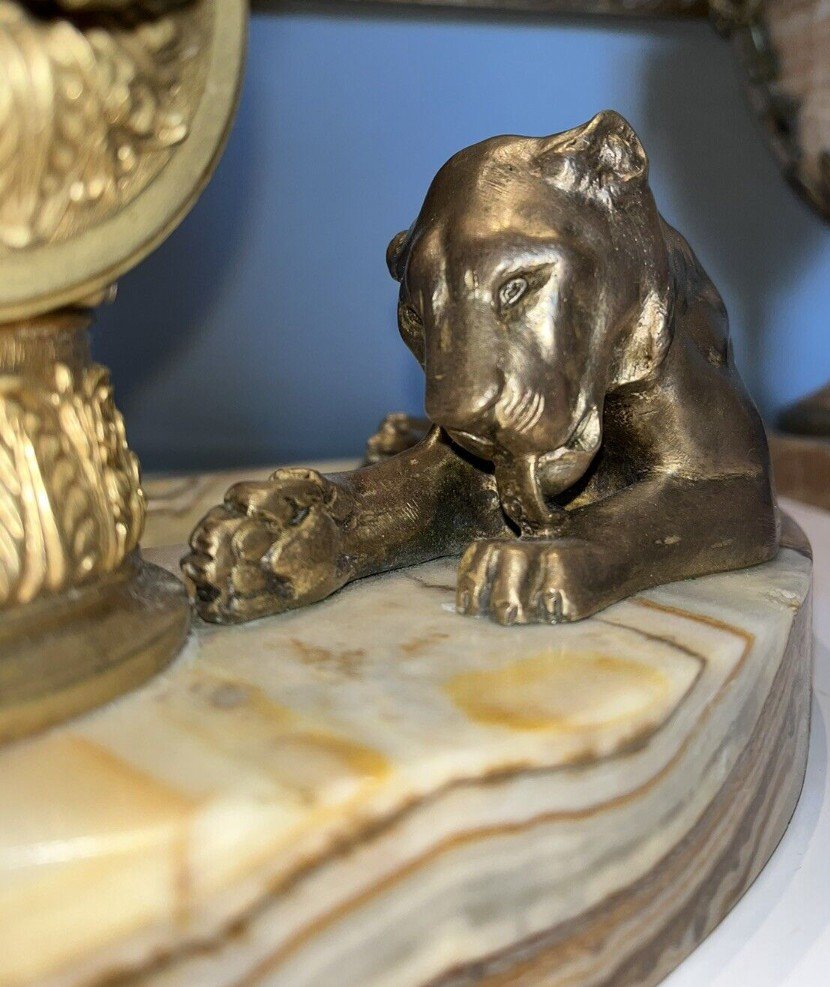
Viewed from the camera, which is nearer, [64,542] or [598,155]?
[64,542]

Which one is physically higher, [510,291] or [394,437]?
[510,291]

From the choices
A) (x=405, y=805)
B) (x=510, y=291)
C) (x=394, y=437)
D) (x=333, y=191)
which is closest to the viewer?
(x=405, y=805)

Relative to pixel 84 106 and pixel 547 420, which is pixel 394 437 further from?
pixel 84 106

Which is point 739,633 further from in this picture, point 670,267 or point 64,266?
point 64,266

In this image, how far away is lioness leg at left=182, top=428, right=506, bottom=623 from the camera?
21.6 inches

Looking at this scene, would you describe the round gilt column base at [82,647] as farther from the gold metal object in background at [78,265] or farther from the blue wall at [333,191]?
the blue wall at [333,191]

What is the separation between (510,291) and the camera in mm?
523

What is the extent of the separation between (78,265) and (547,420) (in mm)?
224

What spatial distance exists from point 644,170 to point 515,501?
18cm

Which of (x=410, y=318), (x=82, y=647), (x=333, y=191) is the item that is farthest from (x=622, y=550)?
(x=333, y=191)

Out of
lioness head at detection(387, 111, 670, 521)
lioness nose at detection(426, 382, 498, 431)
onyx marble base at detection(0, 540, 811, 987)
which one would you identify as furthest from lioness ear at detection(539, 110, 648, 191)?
onyx marble base at detection(0, 540, 811, 987)

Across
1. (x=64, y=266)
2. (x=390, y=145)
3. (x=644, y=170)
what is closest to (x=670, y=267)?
(x=644, y=170)

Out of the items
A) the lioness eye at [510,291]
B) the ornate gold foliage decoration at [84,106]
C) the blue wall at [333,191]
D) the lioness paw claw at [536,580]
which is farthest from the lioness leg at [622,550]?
the blue wall at [333,191]

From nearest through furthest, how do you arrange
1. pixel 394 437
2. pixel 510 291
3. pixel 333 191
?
pixel 510 291, pixel 394 437, pixel 333 191
